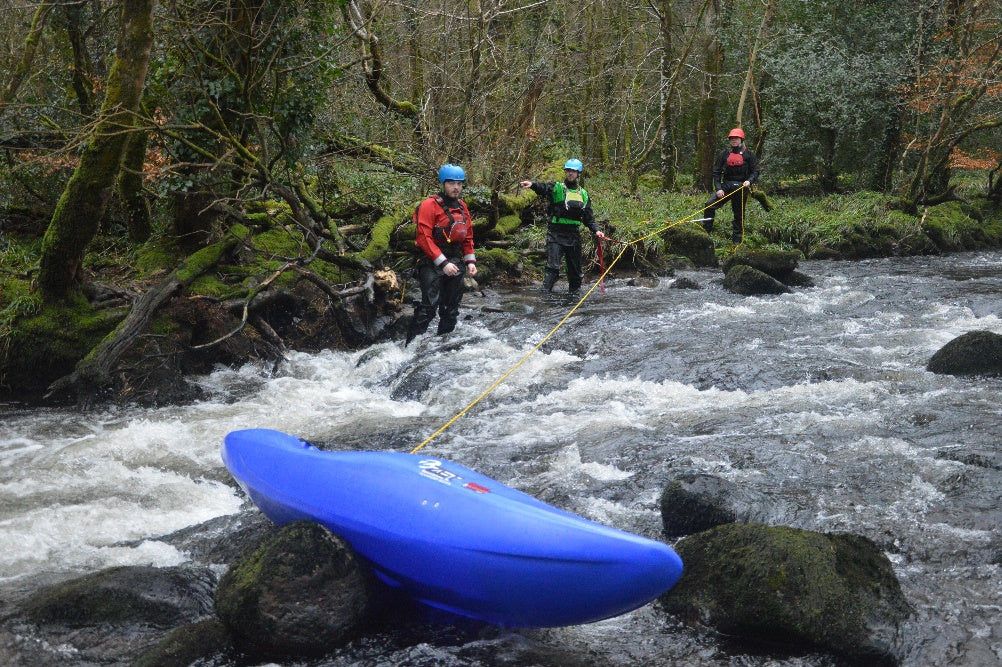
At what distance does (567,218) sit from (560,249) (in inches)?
18.1

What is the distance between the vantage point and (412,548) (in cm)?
353

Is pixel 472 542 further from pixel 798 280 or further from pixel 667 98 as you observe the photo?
pixel 667 98

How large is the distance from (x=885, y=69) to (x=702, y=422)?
50.5 feet

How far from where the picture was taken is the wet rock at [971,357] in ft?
22.0

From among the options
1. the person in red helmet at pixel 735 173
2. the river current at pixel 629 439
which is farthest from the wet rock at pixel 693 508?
the person in red helmet at pixel 735 173

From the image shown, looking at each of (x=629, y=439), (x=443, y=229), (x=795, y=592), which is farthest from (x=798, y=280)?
(x=795, y=592)

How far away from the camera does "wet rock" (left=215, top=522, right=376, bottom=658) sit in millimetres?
3328

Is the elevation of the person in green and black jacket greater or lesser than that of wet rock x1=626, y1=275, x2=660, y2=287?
greater

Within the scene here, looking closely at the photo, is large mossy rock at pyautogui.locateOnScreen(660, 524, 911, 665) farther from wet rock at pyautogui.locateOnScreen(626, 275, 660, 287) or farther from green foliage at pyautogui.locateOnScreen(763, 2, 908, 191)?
green foliage at pyautogui.locateOnScreen(763, 2, 908, 191)

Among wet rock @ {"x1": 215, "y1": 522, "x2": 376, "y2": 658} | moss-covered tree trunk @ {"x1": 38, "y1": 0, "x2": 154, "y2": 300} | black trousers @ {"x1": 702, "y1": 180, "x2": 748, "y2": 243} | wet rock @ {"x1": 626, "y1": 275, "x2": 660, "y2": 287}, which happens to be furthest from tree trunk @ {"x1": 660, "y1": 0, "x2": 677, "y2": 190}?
wet rock @ {"x1": 215, "y1": 522, "x2": 376, "y2": 658}

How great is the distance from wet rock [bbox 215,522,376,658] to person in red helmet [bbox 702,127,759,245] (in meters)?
10.3

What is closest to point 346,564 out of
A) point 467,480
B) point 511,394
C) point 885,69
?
point 467,480

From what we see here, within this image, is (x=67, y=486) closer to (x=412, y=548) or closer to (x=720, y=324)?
(x=412, y=548)

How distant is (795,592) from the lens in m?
3.32
